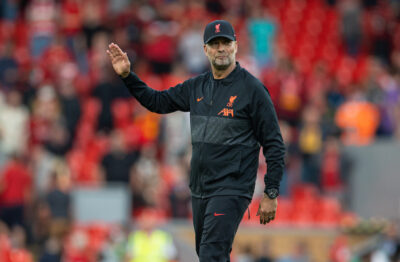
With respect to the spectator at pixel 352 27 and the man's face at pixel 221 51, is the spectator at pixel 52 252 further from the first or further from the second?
the spectator at pixel 352 27

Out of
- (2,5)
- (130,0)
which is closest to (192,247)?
(130,0)

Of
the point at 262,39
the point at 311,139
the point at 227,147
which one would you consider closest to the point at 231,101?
the point at 227,147

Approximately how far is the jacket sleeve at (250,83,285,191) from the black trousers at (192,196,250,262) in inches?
10.6

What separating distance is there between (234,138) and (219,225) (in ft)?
1.97

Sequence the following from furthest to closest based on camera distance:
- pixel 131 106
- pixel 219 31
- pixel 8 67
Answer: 1. pixel 8 67
2. pixel 131 106
3. pixel 219 31

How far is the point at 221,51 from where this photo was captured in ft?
19.6

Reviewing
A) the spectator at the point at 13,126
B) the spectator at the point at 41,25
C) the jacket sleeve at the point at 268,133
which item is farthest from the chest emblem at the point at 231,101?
the spectator at the point at 41,25

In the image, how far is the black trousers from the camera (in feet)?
19.1

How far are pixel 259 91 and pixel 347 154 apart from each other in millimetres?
10058

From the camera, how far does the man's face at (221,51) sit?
5969mm

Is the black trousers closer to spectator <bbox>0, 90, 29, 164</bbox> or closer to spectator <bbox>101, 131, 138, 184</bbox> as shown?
spectator <bbox>101, 131, 138, 184</bbox>

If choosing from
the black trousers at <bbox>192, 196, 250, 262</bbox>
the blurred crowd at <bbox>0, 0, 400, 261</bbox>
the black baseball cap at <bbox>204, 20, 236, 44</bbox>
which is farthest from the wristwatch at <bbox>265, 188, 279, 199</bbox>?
the blurred crowd at <bbox>0, 0, 400, 261</bbox>

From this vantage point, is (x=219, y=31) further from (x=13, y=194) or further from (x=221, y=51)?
(x=13, y=194)

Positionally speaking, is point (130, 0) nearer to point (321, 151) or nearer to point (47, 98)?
point (47, 98)
